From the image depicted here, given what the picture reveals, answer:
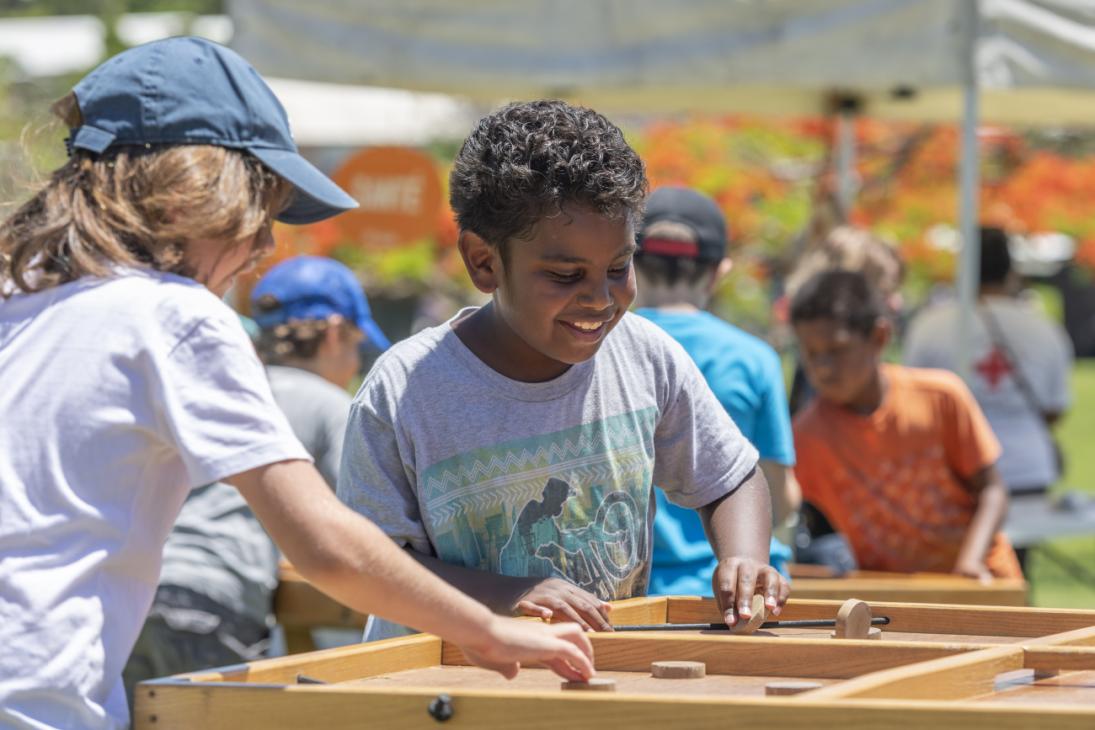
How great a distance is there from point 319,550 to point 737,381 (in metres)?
2.16

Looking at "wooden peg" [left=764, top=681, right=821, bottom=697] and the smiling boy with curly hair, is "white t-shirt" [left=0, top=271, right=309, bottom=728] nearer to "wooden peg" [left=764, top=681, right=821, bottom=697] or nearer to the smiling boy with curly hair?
the smiling boy with curly hair

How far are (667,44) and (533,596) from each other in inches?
160

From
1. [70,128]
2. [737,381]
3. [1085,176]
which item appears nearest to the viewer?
[70,128]

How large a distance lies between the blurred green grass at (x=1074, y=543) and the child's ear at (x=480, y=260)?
3.15 metres

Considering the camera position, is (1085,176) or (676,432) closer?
(676,432)

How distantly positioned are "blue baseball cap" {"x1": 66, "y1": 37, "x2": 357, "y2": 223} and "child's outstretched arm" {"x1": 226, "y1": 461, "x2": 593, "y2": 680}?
0.51 metres

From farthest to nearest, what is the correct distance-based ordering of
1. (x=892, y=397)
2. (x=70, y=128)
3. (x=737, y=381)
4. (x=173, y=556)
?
(x=892, y=397)
(x=173, y=556)
(x=737, y=381)
(x=70, y=128)

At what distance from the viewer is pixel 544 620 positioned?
2.47m

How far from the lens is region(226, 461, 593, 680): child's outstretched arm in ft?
6.75

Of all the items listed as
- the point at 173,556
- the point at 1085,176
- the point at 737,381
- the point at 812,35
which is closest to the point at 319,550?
the point at 737,381

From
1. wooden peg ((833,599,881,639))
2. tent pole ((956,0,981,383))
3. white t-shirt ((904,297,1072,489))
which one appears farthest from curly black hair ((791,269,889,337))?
wooden peg ((833,599,881,639))

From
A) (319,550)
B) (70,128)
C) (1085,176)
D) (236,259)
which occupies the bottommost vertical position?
(1085,176)

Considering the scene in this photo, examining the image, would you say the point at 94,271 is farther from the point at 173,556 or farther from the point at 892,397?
the point at 892,397

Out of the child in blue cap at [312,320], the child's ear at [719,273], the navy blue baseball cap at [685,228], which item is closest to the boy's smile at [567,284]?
the navy blue baseball cap at [685,228]
